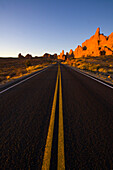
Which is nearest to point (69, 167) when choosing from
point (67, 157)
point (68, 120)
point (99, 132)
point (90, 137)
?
point (67, 157)

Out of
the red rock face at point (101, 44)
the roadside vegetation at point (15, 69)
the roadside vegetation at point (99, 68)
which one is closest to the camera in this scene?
the roadside vegetation at point (99, 68)

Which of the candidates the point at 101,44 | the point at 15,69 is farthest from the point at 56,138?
the point at 101,44

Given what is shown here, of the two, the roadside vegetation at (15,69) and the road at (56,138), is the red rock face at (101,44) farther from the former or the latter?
the road at (56,138)

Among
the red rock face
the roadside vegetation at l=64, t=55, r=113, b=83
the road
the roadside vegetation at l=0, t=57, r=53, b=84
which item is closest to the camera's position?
the road

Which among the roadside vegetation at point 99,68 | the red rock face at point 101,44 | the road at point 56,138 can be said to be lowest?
the roadside vegetation at point 99,68

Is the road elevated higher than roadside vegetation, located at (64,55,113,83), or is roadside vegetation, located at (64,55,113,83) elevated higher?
the road

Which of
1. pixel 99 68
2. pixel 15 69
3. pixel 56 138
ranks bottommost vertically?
pixel 15 69

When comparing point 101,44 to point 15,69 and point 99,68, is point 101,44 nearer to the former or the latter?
point 15,69

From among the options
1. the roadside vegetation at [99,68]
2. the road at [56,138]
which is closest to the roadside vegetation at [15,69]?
the road at [56,138]

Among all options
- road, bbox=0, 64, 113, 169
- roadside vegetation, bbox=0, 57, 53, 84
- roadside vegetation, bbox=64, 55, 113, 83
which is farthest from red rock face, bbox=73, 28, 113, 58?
road, bbox=0, 64, 113, 169

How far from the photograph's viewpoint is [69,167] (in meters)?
1.72

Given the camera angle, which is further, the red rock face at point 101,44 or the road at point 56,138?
the red rock face at point 101,44

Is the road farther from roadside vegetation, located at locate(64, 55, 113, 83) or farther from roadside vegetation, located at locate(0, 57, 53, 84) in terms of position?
roadside vegetation, located at locate(0, 57, 53, 84)

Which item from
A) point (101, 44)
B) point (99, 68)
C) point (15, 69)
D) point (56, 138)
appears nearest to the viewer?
point (56, 138)
